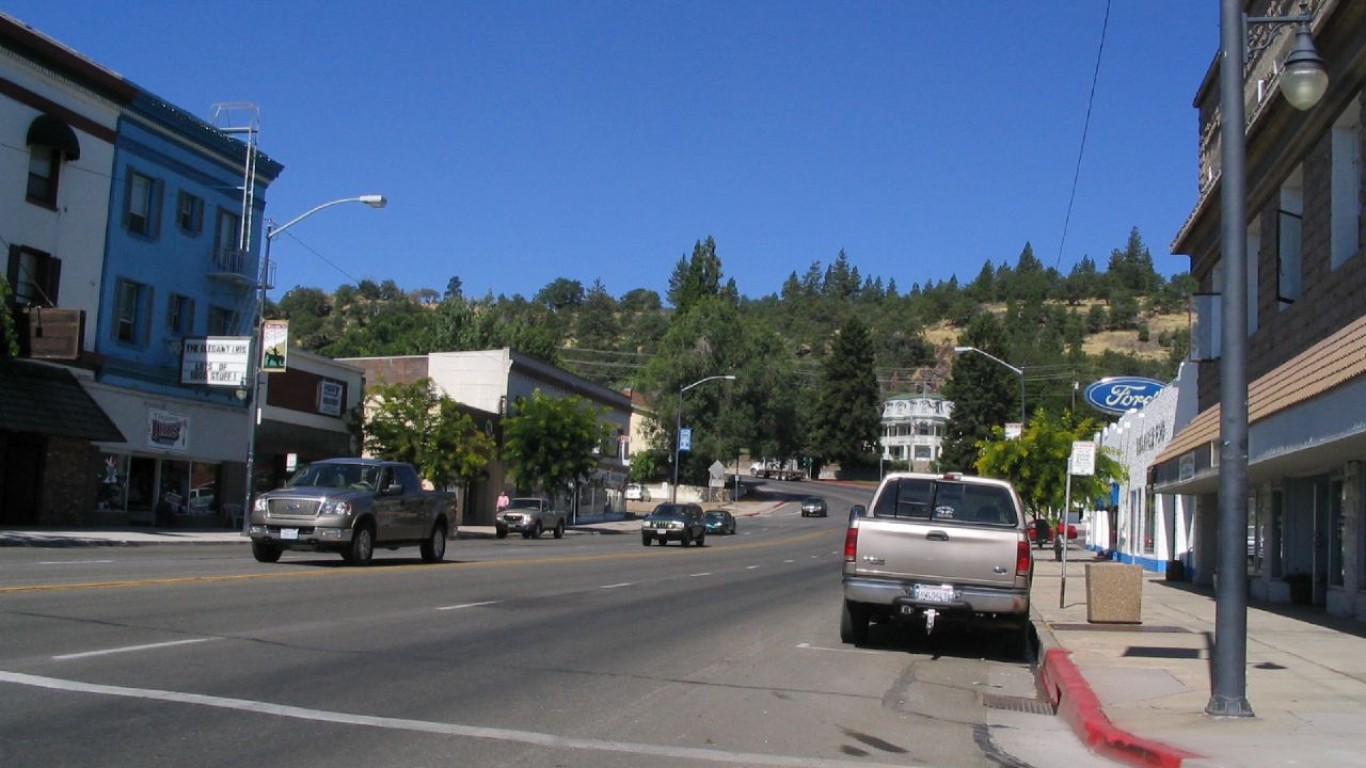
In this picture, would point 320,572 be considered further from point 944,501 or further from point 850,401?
point 850,401

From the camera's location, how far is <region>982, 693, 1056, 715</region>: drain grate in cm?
1155

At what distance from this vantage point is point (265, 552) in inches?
900

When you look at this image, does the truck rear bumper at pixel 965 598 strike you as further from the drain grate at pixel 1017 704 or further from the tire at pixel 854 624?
the drain grate at pixel 1017 704

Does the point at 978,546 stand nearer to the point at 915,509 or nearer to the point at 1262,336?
the point at 915,509

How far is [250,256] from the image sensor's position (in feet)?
145

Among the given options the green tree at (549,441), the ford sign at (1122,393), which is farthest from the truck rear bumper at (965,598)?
the green tree at (549,441)

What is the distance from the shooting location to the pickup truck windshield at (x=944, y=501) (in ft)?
48.8

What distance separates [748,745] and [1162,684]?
5.09 m

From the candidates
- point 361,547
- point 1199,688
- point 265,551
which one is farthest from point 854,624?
point 265,551

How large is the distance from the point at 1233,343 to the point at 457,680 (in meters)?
6.82

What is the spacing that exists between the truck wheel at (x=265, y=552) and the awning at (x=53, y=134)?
56.9 feet

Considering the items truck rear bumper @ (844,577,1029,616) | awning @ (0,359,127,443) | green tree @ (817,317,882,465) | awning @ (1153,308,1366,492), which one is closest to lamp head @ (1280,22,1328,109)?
awning @ (1153,308,1366,492)

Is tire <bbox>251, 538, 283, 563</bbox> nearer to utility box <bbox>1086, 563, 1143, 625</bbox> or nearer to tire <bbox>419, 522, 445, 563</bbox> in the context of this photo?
tire <bbox>419, 522, 445, 563</bbox>

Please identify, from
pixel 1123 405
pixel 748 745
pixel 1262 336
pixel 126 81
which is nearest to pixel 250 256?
pixel 126 81
